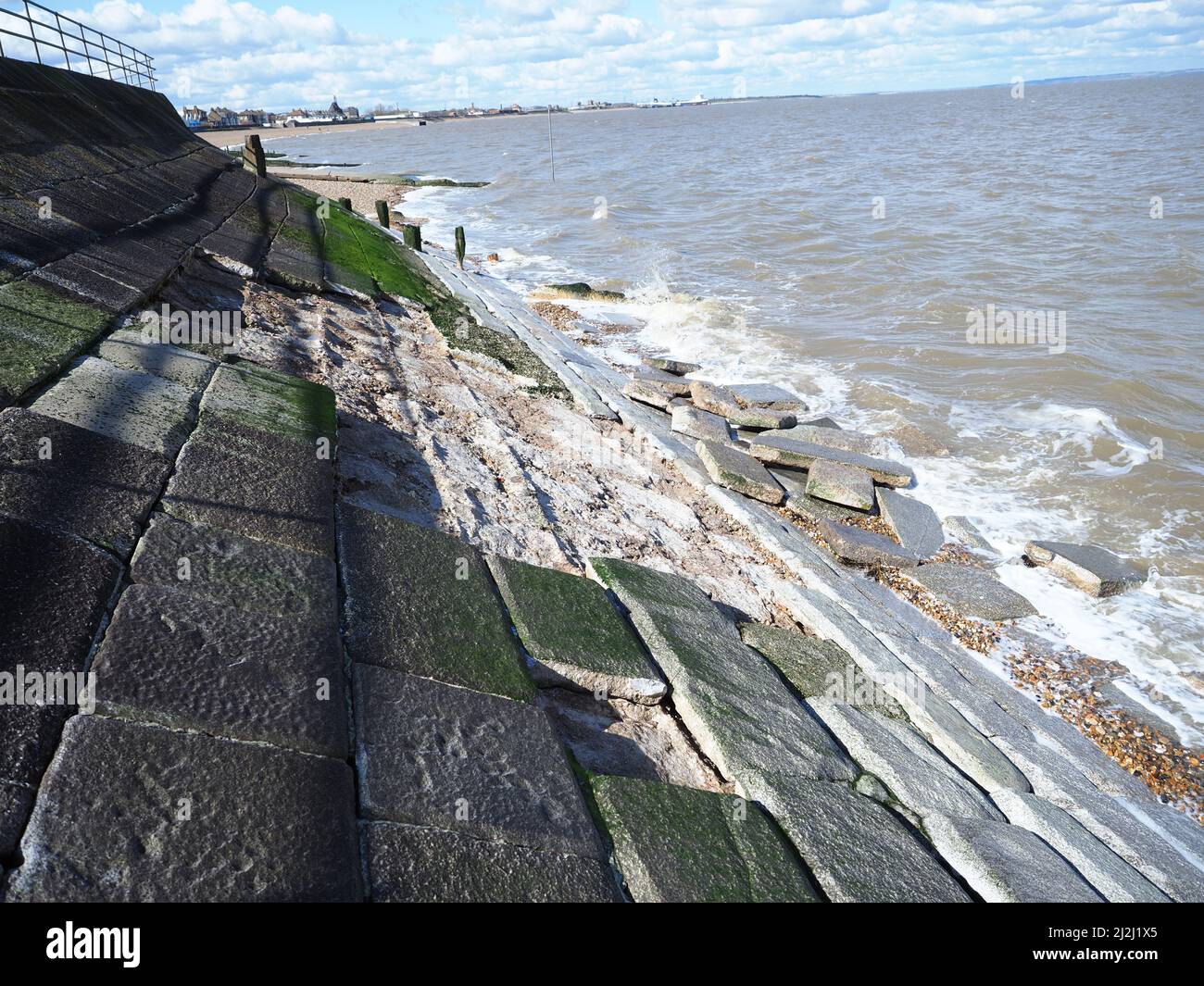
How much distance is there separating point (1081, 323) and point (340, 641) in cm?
1703

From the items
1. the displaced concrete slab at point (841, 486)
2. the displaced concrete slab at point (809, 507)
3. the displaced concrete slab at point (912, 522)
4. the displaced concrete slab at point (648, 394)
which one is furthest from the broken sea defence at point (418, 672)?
the displaced concrete slab at point (648, 394)

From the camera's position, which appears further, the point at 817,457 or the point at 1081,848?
the point at 817,457

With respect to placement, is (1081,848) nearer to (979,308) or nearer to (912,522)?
(912,522)

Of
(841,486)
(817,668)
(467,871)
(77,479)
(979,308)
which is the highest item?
(979,308)

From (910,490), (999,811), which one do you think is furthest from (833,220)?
(999,811)

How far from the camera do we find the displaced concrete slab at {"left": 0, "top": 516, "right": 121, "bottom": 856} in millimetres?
2137

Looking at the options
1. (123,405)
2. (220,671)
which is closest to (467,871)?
(220,671)

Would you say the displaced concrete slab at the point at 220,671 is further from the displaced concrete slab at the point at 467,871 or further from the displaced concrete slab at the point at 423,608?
the displaced concrete slab at the point at 467,871

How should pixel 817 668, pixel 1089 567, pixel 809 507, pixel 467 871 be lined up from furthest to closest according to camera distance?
pixel 809 507 → pixel 1089 567 → pixel 817 668 → pixel 467 871

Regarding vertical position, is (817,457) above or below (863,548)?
above

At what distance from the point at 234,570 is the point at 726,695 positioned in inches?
97.7

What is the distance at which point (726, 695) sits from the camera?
4.06 m

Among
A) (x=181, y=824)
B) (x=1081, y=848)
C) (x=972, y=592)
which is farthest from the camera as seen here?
(x=972, y=592)

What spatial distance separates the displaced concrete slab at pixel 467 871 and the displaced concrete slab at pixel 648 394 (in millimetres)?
8572
